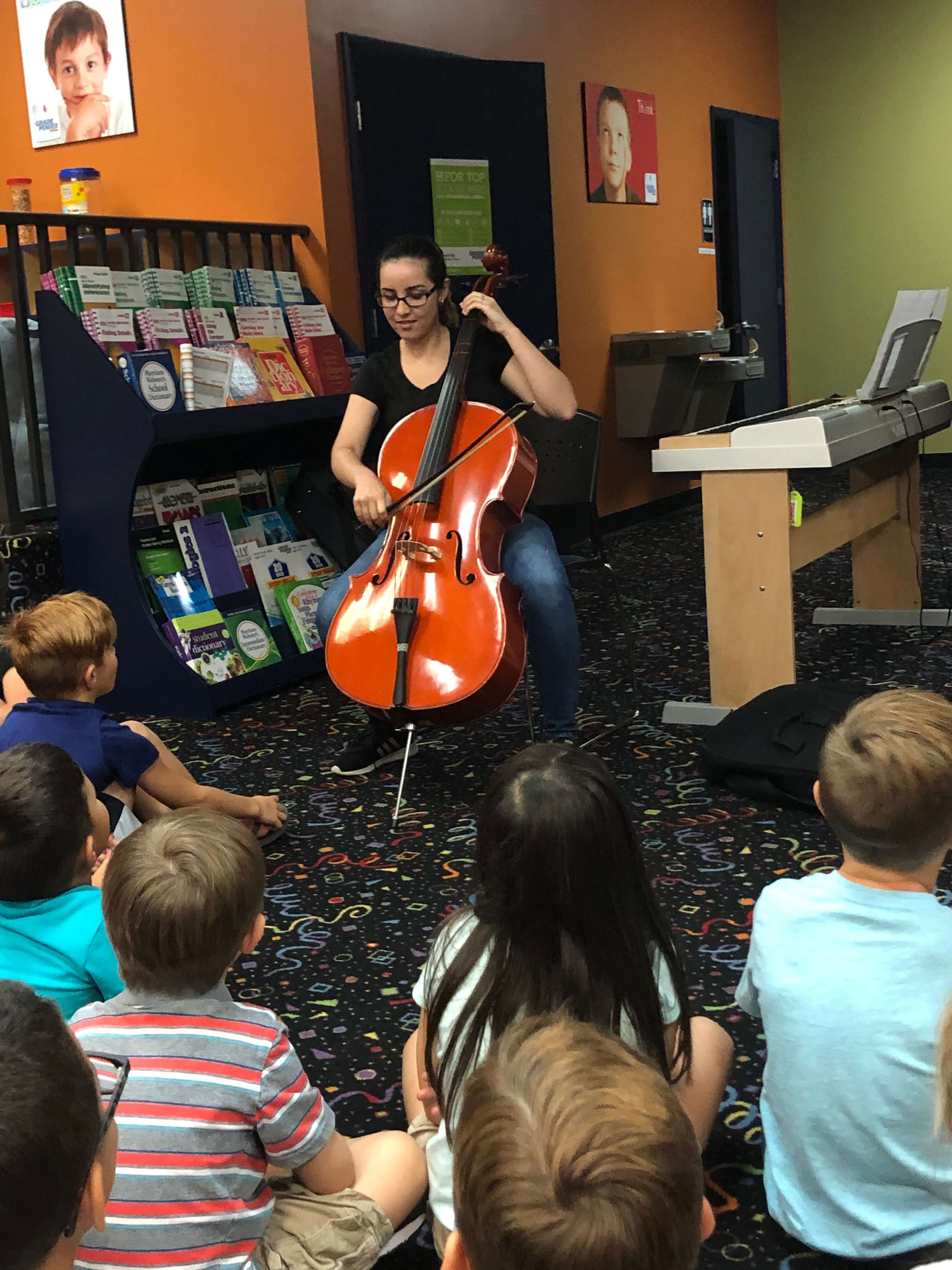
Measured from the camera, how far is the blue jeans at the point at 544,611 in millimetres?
2814

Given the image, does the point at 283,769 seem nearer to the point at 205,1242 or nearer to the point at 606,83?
the point at 205,1242

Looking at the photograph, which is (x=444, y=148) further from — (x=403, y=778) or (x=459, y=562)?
(x=403, y=778)

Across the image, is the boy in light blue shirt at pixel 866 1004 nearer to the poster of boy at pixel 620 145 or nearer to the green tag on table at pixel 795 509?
the green tag on table at pixel 795 509

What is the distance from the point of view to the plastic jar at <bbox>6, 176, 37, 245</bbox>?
15.4ft

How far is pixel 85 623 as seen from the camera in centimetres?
218

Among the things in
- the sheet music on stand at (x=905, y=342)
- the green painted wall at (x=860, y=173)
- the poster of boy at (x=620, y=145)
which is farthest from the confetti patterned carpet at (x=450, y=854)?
the green painted wall at (x=860, y=173)

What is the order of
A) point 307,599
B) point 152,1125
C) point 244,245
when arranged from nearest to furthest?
1. point 152,1125
2. point 307,599
3. point 244,245

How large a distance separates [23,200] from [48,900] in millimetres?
3898

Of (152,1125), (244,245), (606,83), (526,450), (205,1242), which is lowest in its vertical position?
(205,1242)

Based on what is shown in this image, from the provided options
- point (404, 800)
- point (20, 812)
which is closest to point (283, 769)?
point (404, 800)

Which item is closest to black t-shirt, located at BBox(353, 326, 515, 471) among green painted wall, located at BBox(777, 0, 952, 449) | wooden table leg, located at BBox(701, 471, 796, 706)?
wooden table leg, located at BBox(701, 471, 796, 706)

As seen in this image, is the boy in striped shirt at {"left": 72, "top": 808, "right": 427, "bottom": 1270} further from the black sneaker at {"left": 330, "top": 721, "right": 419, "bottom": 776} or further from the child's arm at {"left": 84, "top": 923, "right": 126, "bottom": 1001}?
the black sneaker at {"left": 330, "top": 721, "right": 419, "bottom": 776}

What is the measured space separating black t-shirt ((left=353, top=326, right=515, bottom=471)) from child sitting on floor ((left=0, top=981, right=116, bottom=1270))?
2.21 metres

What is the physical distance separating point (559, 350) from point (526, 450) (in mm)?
3031
